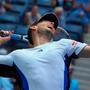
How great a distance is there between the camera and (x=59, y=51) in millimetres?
3422

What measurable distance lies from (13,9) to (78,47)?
7.45 m

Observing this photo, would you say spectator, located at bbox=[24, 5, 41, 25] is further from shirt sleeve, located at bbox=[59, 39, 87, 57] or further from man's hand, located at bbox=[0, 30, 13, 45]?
shirt sleeve, located at bbox=[59, 39, 87, 57]

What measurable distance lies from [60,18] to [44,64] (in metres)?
6.02

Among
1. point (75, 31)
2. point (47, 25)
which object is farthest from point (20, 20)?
point (47, 25)

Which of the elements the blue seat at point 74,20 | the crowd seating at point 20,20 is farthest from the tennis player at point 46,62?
the blue seat at point 74,20

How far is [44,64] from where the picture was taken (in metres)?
3.37

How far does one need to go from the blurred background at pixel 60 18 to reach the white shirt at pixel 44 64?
17.2ft

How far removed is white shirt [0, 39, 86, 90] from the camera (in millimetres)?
3342

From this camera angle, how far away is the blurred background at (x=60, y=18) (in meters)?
9.20

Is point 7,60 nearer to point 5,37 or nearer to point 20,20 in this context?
point 5,37

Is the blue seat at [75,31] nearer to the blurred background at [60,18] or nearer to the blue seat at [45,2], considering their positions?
the blurred background at [60,18]

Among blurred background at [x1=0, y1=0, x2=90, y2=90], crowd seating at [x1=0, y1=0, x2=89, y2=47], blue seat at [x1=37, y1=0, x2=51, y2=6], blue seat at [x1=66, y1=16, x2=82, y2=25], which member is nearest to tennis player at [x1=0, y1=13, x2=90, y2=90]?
blurred background at [x1=0, y1=0, x2=90, y2=90]

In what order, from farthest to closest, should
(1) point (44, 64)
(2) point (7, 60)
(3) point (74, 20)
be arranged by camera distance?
1. (3) point (74, 20)
2. (2) point (7, 60)
3. (1) point (44, 64)

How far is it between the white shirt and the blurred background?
5244 millimetres
